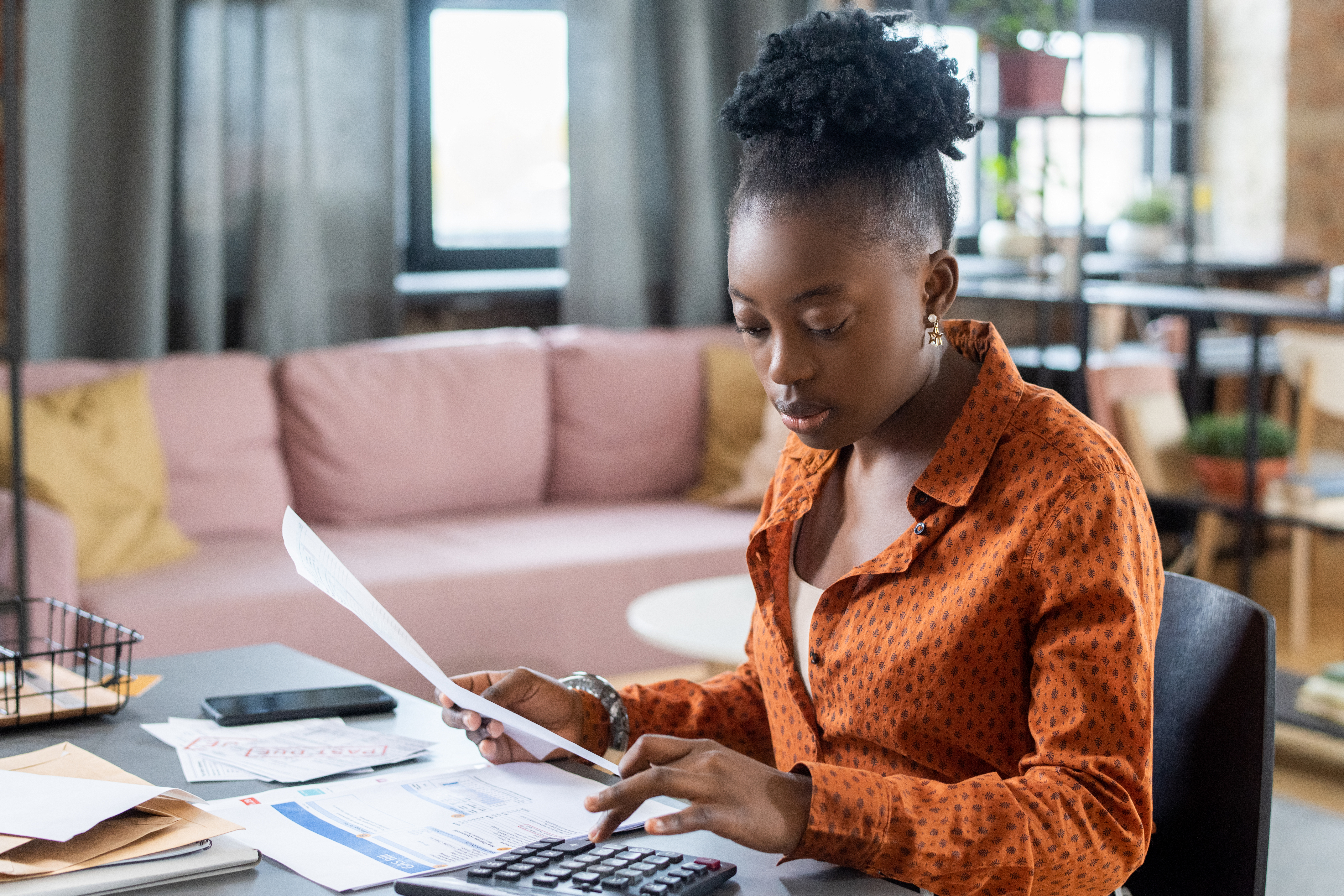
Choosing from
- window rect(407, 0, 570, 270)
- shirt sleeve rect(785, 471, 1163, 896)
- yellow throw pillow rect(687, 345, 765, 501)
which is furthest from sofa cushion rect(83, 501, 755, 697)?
shirt sleeve rect(785, 471, 1163, 896)

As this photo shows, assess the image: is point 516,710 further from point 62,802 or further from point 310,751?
point 62,802

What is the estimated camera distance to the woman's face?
1062 millimetres

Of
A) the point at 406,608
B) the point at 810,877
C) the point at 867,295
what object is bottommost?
the point at 406,608

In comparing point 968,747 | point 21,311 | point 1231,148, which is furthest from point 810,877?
point 1231,148

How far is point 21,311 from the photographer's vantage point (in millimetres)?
2877

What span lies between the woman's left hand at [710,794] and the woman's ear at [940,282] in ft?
→ 1.33

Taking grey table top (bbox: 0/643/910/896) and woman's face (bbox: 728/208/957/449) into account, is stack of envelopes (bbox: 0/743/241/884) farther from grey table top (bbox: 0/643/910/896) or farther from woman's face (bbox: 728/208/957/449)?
woman's face (bbox: 728/208/957/449)

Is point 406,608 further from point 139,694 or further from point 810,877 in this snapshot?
point 810,877

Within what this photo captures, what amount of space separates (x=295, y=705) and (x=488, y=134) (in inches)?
127

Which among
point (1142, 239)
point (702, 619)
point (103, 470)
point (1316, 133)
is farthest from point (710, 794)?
point (1316, 133)

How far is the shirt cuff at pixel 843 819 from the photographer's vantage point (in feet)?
3.00

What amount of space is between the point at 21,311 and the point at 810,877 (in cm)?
245

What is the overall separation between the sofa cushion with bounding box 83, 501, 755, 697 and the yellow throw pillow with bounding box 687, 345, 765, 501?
0.28m

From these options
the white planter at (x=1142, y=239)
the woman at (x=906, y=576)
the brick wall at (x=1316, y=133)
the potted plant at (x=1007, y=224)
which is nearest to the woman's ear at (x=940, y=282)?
the woman at (x=906, y=576)
